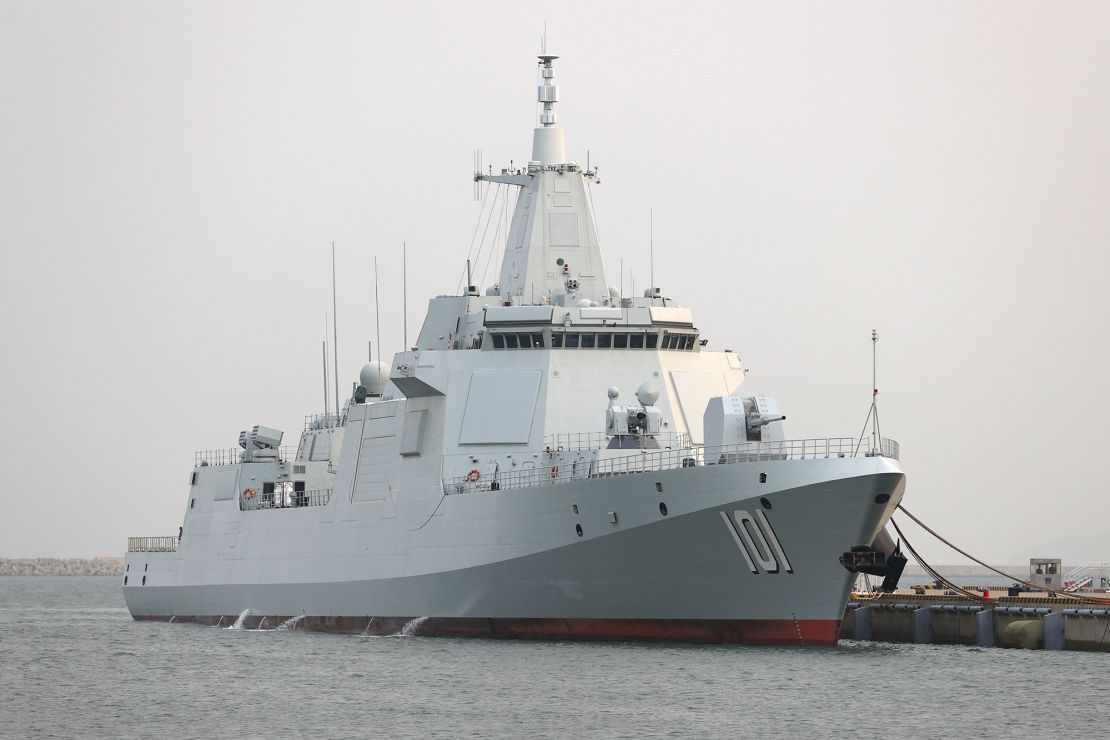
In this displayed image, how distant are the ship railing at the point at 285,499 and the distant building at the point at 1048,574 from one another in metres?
16.6

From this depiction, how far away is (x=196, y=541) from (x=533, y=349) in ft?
Answer: 48.5

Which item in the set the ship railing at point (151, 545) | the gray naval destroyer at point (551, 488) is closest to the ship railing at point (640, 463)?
the gray naval destroyer at point (551, 488)

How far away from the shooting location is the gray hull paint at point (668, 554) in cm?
2944

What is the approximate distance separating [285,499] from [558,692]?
58.6 ft

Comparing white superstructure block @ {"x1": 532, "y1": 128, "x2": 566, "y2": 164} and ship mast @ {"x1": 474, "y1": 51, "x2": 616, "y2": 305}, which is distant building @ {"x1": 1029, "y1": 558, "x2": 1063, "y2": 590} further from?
white superstructure block @ {"x1": 532, "y1": 128, "x2": 566, "y2": 164}

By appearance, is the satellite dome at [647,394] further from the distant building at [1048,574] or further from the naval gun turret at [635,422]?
the distant building at [1048,574]

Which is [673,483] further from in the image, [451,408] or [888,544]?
[451,408]

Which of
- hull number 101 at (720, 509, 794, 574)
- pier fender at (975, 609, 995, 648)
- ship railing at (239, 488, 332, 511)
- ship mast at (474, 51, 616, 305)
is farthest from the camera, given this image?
ship railing at (239, 488, 332, 511)

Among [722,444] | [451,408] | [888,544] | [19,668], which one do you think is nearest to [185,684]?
[19,668]

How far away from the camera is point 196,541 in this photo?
154ft

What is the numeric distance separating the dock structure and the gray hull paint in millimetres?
4015

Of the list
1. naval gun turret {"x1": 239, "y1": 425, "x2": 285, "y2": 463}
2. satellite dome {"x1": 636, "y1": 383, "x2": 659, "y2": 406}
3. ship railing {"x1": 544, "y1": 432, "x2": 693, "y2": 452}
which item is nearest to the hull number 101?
satellite dome {"x1": 636, "y1": 383, "x2": 659, "y2": 406}

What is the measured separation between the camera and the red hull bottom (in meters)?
30.6

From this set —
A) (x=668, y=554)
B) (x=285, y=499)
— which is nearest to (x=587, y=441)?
(x=668, y=554)
